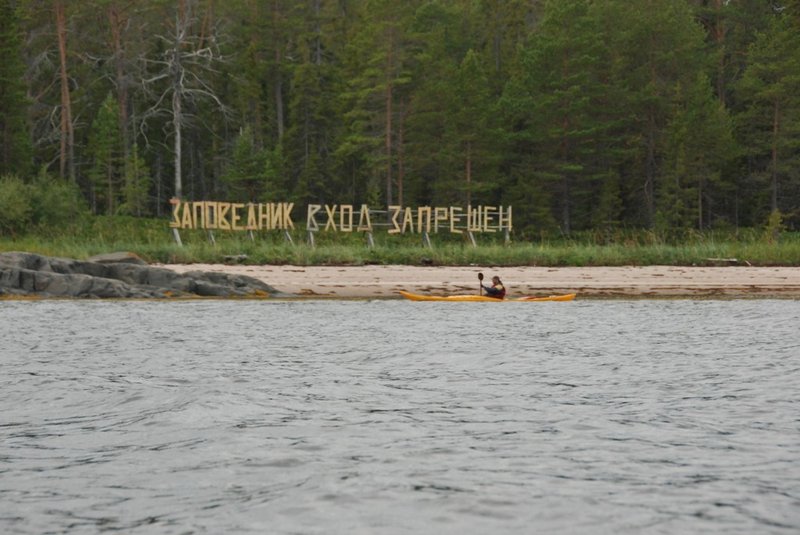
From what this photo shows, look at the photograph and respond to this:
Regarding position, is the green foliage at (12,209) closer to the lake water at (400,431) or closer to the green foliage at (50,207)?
the green foliage at (50,207)

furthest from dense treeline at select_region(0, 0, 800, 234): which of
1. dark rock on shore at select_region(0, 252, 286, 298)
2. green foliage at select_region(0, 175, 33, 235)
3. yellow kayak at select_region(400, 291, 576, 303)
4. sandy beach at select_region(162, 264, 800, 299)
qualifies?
yellow kayak at select_region(400, 291, 576, 303)

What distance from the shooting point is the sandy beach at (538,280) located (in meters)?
20.3

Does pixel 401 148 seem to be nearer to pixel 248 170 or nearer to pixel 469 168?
pixel 469 168

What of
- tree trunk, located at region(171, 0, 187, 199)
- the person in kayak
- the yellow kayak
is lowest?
the yellow kayak

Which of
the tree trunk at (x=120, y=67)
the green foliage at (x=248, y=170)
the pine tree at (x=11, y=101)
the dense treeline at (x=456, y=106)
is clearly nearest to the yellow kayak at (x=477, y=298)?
the dense treeline at (x=456, y=106)

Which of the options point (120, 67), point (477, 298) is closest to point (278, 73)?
point (120, 67)

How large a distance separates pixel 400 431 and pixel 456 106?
40.7 meters

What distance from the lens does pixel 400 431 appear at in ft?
22.8

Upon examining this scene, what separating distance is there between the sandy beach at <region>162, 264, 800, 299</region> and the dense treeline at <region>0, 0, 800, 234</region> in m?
18.7

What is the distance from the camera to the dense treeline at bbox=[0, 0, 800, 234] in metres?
46.5

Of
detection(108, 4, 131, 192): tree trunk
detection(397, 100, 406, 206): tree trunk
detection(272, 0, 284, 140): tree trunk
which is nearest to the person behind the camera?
detection(397, 100, 406, 206): tree trunk

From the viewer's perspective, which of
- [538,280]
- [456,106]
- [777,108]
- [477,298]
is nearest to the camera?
[477,298]

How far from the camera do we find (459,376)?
9.88m

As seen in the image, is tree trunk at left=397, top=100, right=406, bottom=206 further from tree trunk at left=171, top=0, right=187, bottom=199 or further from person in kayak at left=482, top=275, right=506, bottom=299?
person in kayak at left=482, top=275, right=506, bottom=299
